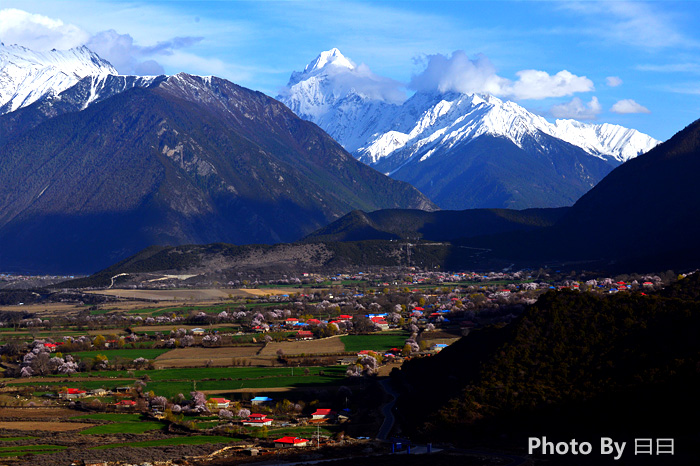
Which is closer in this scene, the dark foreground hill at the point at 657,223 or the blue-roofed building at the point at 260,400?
the blue-roofed building at the point at 260,400

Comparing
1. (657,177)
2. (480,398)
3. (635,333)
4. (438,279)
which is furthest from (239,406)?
(657,177)

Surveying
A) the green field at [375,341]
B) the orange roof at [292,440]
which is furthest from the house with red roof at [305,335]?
the orange roof at [292,440]

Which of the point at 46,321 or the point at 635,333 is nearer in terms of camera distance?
the point at 635,333

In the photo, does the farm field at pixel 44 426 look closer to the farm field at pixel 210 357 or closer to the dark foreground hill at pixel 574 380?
the dark foreground hill at pixel 574 380

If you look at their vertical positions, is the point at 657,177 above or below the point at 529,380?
above

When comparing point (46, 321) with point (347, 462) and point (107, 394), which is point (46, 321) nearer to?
point (107, 394)

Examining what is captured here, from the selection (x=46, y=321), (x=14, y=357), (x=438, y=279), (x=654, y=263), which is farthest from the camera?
(x=438, y=279)

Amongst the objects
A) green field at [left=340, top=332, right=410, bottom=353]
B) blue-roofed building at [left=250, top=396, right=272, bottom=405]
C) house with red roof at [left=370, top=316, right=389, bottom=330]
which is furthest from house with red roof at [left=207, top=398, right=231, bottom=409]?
house with red roof at [left=370, top=316, right=389, bottom=330]

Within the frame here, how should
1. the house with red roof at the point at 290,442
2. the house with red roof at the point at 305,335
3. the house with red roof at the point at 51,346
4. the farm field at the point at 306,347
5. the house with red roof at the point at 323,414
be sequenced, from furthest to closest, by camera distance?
the house with red roof at the point at 305,335, the house with red roof at the point at 51,346, the farm field at the point at 306,347, the house with red roof at the point at 323,414, the house with red roof at the point at 290,442
